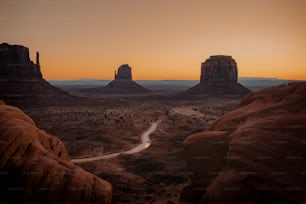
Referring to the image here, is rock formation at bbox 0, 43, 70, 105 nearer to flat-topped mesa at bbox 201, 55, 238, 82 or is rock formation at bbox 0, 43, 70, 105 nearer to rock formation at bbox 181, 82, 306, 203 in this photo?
rock formation at bbox 181, 82, 306, 203

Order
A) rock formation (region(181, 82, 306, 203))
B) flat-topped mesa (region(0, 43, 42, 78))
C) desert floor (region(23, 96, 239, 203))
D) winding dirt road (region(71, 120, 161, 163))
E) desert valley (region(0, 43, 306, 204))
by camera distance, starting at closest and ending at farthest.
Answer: rock formation (region(181, 82, 306, 203)) → desert valley (region(0, 43, 306, 204)) → desert floor (region(23, 96, 239, 203)) → winding dirt road (region(71, 120, 161, 163)) → flat-topped mesa (region(0, 43, 42, 78))

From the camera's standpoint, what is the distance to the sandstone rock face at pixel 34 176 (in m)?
14.1

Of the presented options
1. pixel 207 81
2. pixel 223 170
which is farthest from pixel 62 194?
pixel 207 81

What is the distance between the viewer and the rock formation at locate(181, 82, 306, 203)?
449 inches

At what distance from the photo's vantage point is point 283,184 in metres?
11.2

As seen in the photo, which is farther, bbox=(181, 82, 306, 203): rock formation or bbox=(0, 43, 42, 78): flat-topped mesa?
bbox=(0, 43, 42, 78): flat-topped mesa

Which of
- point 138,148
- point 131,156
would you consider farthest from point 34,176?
point 138,148

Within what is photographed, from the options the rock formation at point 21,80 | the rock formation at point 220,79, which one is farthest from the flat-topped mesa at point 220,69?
the rock formation at point 21,80

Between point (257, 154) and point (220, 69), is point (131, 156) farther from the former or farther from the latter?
point (220, 69)

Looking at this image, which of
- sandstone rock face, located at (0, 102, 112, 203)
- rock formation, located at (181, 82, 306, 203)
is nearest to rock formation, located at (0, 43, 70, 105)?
sandstone rock face, located at (0, 102, 112, 203)

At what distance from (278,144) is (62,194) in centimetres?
1302

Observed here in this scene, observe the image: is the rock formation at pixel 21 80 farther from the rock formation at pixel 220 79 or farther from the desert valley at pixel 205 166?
the rock formation at pixel 220 79

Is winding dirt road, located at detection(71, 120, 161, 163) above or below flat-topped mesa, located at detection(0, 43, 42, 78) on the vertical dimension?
below

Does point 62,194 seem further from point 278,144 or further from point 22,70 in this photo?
point 22,70
